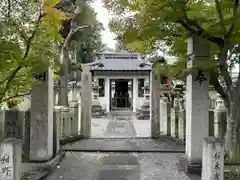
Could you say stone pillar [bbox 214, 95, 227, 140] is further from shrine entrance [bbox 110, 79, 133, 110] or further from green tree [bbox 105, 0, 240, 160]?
shrine entrance [bbox 110, 79, 133, 110]

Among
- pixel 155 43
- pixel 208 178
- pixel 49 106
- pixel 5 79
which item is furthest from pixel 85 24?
pixel 208 178

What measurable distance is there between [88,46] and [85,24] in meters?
15.7

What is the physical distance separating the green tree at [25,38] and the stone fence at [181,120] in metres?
5.19

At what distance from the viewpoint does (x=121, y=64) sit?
3016 cm

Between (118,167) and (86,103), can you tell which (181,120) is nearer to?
(118,167)

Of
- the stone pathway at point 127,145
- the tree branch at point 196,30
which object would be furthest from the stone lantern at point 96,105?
the tree branch at point 196,30

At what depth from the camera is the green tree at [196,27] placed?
6828mm

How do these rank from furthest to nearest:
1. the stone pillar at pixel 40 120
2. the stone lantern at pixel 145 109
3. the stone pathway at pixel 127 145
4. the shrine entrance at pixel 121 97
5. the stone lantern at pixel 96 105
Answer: the shrine entrance at pixel 121 97
the stone lantern at pixel 96 105
the stone lantern at pixel 145 109
the stone pathway at pixel 127 145
the stone pillar at pixel 40 120

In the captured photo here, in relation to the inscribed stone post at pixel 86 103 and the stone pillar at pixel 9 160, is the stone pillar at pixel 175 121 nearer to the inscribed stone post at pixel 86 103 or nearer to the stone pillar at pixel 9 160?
the inscribed stone post at pixel 86 103

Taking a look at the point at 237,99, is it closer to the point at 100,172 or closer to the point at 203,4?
the point at 203,4

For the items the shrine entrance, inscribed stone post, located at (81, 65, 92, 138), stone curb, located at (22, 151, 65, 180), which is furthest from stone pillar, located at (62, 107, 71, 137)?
the shrine entrance

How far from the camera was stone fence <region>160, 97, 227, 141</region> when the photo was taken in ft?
29.9

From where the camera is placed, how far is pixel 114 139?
43.9 ft

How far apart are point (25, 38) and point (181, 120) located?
22.5 feet
